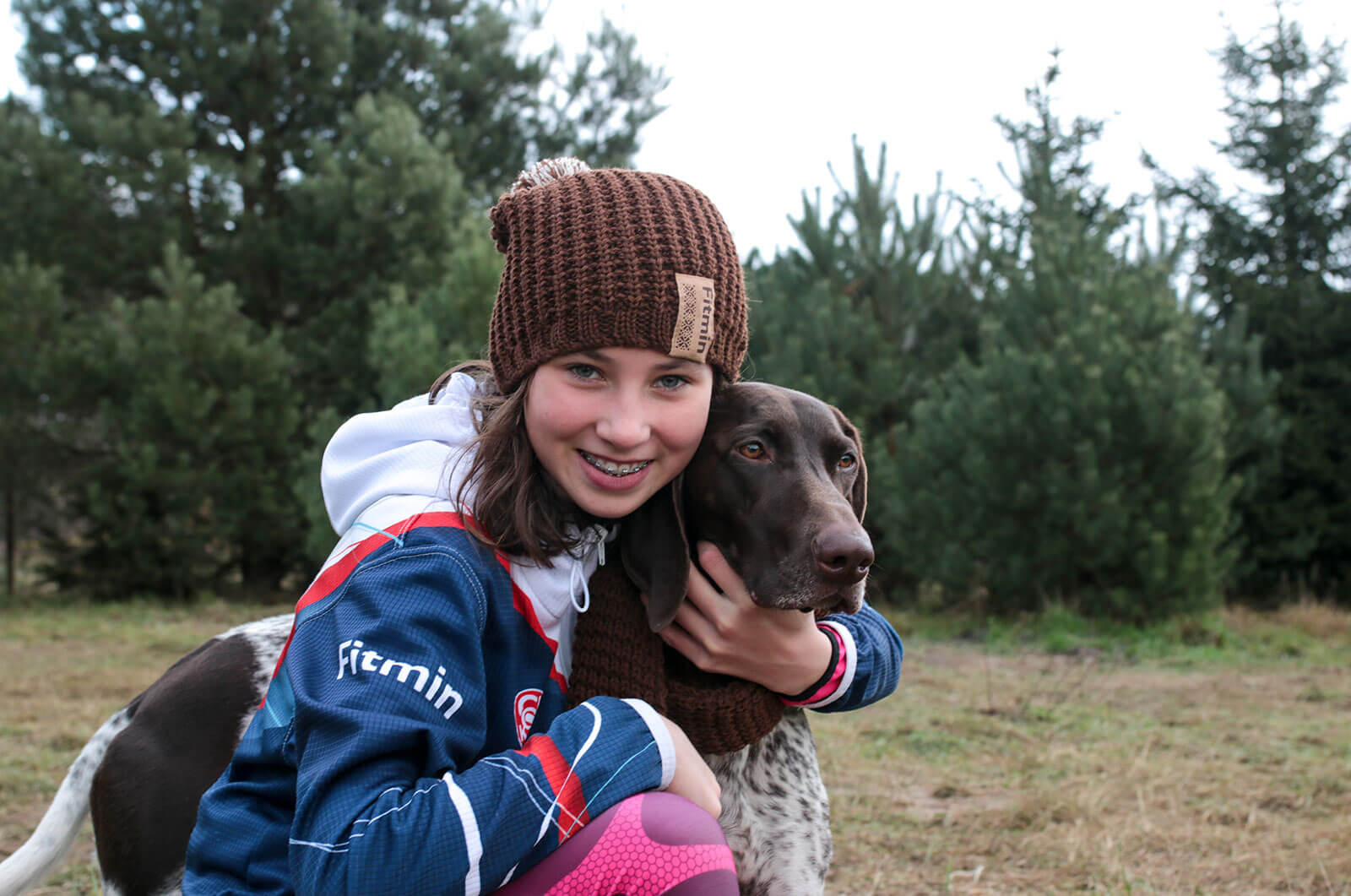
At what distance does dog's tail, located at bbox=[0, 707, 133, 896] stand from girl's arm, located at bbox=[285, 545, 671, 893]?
37.1 inches

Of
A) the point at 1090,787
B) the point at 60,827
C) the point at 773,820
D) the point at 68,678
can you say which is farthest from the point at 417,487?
the point at 68,678

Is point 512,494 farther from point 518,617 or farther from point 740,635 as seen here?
point 740,635

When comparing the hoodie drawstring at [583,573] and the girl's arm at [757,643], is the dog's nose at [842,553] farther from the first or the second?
the hoodie drawstring at [583,573]

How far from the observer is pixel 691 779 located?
1694 mm

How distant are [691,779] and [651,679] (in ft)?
0.86

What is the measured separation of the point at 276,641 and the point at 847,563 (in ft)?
4.23

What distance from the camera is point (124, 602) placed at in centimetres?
1245

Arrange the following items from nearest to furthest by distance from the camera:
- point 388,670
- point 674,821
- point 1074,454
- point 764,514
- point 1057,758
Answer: point 388,670
point 674,821
point 764,514
point 1057,758
point 1074,454

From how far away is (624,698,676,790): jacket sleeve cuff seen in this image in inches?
64.2

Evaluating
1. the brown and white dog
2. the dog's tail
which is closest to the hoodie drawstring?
the brown and white dog

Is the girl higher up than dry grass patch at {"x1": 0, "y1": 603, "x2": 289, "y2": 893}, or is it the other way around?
the girl

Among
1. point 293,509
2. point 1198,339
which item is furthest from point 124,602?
point 1198,339

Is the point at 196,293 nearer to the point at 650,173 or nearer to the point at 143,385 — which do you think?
the point at 143,385

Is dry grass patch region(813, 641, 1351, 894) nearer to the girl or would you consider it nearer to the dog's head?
the dog's head
